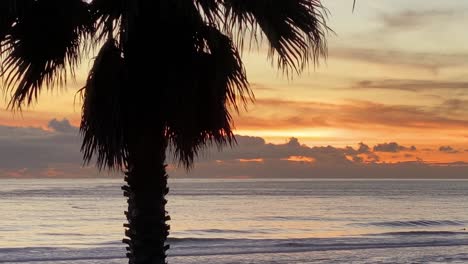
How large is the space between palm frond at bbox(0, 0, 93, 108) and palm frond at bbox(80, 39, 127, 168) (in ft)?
1.04

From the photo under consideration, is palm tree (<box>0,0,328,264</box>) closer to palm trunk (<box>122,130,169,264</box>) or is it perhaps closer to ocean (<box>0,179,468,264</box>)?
palm trunk (<box>122,130,169,264</box>)

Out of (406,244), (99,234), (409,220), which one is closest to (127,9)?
(406,244)

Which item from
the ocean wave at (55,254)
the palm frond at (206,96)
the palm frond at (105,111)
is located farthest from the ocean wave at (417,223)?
the palm frond at (105,111)

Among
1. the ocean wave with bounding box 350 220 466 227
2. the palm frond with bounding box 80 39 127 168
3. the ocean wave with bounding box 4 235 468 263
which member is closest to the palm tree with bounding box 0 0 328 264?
the palm frond with bounding box 80 39 127 168

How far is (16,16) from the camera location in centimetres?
778

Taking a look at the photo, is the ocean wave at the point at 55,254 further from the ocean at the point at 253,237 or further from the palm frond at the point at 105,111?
the palm frond at the point at 105,111

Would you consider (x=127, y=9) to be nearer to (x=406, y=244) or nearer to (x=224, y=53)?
(x=224, y=53)

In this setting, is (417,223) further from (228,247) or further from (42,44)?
(42,44)

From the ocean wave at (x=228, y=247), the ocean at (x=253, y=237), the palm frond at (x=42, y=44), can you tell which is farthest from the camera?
the ocean wave at (x=228, y=247)

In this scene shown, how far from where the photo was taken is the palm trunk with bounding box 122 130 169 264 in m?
8.18

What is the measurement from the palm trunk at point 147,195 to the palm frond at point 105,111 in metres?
0.19

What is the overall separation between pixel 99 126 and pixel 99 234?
1475 inches

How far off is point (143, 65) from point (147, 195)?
1.35m

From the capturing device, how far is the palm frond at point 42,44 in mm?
7812
